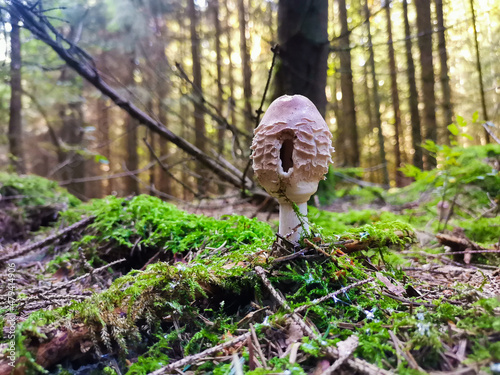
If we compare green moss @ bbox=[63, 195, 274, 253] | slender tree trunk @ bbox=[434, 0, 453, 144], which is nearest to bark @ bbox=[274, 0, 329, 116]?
green moss @ bbox=[63, 195, 274, 253]

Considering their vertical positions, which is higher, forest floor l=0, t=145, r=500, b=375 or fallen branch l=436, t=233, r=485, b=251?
forest floor l=0, t=145, r=500, b=375

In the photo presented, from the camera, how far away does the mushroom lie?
181 centimetres

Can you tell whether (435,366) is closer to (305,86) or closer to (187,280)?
(187,280)

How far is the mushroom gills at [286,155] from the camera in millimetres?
1931

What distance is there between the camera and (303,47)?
4023 millimetres

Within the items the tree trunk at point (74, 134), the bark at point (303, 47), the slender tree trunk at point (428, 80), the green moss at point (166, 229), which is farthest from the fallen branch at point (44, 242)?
the tree trunk at point (74, 134)

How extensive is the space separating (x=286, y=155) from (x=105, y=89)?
2.57 metres

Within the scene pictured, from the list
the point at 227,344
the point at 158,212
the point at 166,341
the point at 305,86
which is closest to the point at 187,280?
the point at 166,341

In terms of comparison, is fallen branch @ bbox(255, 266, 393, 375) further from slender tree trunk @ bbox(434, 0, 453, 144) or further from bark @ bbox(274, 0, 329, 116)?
slender tree trunk @ bbox(434, 0, 453, 144)

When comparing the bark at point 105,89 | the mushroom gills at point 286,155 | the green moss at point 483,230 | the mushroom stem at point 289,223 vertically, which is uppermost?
the bark at point 105,89

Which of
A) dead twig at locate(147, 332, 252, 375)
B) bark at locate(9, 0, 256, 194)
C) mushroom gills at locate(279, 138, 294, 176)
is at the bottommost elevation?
dead twig at locate(147, 332, 252, 375)

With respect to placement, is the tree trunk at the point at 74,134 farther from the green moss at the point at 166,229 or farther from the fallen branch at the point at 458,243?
the fallen branch at the point at 458,243

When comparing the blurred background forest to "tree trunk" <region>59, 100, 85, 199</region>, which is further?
"tree trunk" <region>59, 100, 85, 199</region>

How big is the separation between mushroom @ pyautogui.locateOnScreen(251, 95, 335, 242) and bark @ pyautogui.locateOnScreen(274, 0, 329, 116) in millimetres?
2397
